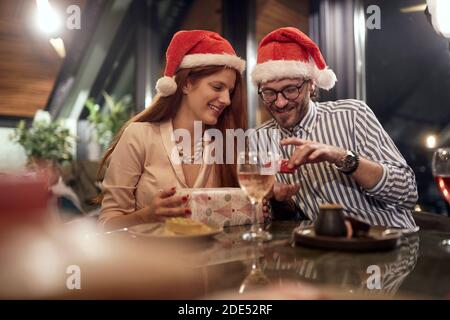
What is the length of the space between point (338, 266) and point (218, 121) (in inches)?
42.8

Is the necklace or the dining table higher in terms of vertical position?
the necklace

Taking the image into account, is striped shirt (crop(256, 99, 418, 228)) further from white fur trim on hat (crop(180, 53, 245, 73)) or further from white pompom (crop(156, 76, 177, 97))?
white pompom (crop(156, 76, 177, 97))

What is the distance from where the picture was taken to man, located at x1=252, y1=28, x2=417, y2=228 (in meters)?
1.75

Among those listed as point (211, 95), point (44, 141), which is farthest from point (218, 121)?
point (44, 141)

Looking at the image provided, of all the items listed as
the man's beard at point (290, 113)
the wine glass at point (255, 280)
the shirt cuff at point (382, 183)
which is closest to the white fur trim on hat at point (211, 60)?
the man's beard at point (290, 113)

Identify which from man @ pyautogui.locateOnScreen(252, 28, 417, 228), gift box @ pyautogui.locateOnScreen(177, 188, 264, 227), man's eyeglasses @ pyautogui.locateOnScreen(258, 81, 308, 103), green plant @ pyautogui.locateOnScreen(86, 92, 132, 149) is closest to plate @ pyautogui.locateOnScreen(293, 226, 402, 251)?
gift box @ pyautogui.locateOnScreen(177, 188, 264, 227)

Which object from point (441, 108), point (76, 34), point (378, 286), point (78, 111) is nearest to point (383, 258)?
point (378, 286)

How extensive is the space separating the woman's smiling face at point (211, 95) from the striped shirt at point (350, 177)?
13.4 inches

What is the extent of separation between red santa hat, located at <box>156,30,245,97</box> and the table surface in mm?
847

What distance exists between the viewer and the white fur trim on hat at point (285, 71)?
1798 mm

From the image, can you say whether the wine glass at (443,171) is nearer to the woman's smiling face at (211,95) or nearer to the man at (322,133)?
the man at (322,133)

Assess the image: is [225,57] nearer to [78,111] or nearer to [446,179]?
[446,179]

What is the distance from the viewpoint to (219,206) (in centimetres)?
125
